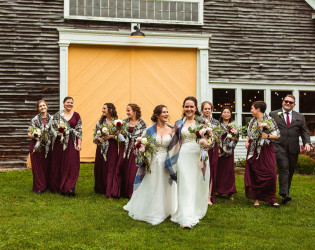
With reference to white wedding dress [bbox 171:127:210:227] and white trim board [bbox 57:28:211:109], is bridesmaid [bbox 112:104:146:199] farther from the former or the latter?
white trim board [bbox 57:28:211:109]

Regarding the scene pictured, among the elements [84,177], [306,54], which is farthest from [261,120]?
[306,54]

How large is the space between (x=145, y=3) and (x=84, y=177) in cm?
594

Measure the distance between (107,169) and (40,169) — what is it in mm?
1408

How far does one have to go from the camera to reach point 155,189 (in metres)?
7.49

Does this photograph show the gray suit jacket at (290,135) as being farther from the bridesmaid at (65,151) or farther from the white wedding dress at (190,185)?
the bridesmaid at (65,151)

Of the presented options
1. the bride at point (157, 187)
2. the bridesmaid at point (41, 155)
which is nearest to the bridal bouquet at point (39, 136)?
the bridesmaid at point (41, 155)

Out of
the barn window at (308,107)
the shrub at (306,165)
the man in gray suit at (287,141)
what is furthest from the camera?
the barn window at (308,107)

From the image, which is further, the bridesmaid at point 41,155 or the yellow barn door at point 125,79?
the yellow barn door at point 125,79

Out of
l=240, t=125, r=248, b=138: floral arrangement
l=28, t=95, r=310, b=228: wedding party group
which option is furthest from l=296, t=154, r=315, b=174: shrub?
l=240, t=125, r=248, b=138: floral arrangement

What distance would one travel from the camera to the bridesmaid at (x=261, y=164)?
852 cm

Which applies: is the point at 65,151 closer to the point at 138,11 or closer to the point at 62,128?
the point at 62,128

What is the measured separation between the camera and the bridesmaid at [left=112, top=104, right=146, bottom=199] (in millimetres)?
9281

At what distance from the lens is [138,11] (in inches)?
563

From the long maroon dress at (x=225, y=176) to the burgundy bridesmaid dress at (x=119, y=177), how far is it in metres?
1.99
